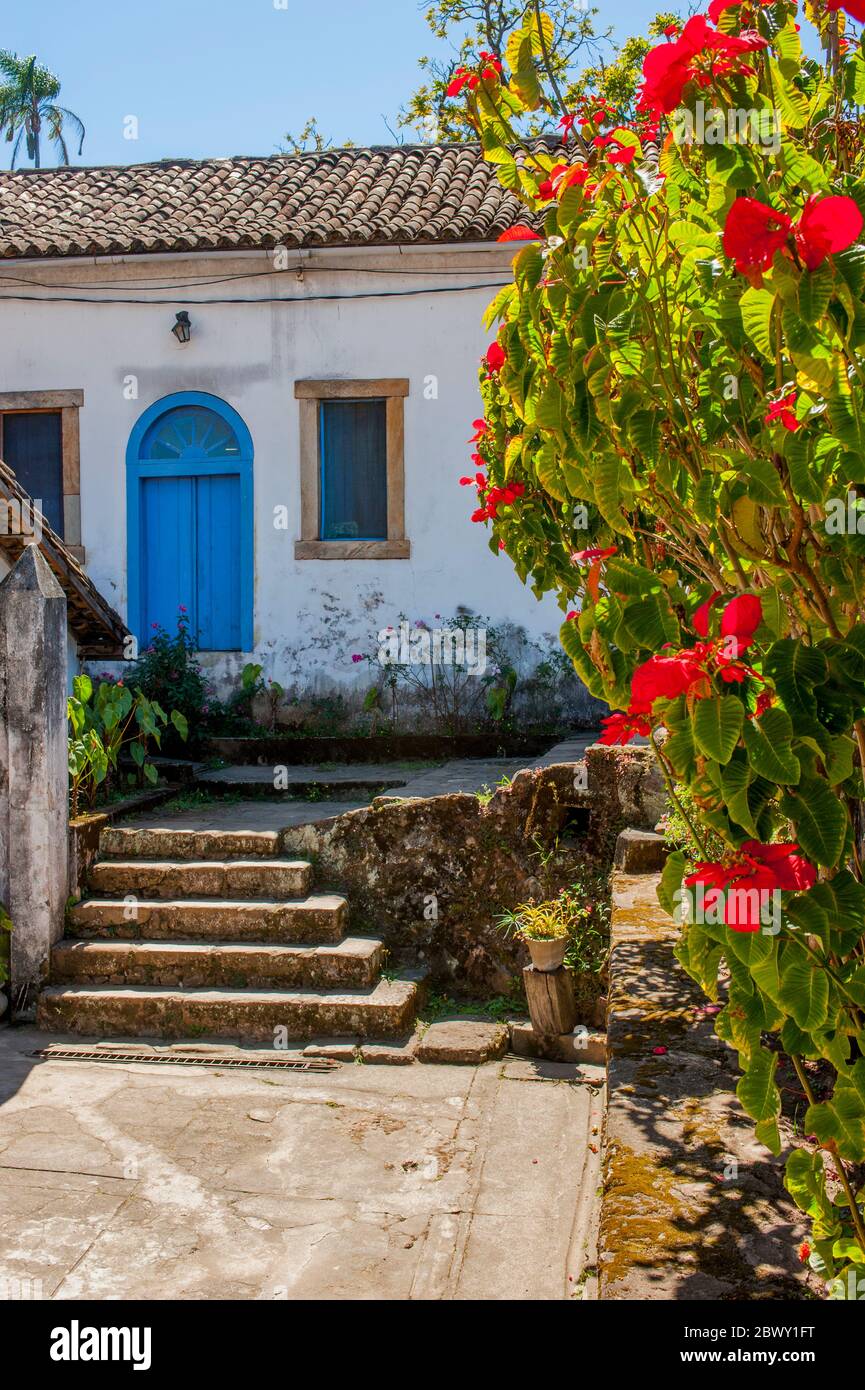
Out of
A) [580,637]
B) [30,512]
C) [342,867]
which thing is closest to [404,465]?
[30,512]

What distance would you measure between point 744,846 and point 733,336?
833 millimetres

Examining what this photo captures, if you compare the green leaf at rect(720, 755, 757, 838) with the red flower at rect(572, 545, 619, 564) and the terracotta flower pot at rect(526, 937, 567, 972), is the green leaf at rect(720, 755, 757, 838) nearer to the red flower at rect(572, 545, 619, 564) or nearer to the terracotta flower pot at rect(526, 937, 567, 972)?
the red flower at rect(572, 545, 619, 564)

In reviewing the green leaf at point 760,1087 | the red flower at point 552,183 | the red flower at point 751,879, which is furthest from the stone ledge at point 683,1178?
the red flower at point 552,183

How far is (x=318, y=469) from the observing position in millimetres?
11133

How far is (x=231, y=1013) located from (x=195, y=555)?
19.5 ft

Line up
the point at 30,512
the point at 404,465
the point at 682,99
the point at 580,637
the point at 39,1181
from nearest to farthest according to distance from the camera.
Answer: the point at 682,99, the point at 580,637, the point at 39,1181, the point at 30,512, the point at 404,465

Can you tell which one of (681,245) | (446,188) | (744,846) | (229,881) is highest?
(446,188)

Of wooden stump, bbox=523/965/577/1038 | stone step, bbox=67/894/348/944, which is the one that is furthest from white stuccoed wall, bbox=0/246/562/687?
wooden stump, bbox=523/965/577/1038

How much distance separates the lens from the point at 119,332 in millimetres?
11305

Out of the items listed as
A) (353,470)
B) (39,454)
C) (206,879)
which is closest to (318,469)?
(353,470)

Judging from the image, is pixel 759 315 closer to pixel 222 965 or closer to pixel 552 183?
pixel 552 183

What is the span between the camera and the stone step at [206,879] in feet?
Result: 23.7

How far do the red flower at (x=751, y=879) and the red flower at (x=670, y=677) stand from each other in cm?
26

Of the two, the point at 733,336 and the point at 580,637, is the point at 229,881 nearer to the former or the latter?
the point at 580,637
